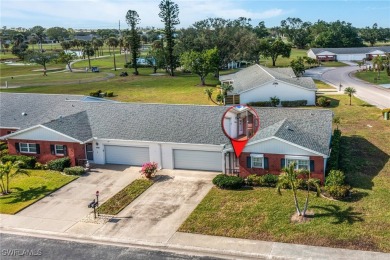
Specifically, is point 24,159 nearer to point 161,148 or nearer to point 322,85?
point 161,148

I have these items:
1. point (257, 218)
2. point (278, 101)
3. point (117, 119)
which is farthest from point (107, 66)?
point (257, 218)

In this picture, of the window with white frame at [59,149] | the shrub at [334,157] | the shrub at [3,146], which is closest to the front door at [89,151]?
the window with white frame at [59,149]

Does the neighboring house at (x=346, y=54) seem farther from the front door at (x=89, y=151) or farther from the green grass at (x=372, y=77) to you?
the front door at (x=89, y=151)

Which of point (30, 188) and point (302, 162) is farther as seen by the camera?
point (30, 188)

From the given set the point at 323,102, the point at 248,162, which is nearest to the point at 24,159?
the point at 248,162

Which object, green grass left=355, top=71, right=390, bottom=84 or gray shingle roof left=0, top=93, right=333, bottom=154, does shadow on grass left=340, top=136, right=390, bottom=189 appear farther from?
green grass left=355, top=71, right=390, bottom=84

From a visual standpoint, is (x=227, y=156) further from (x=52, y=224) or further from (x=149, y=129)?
(x=52, y=224)
